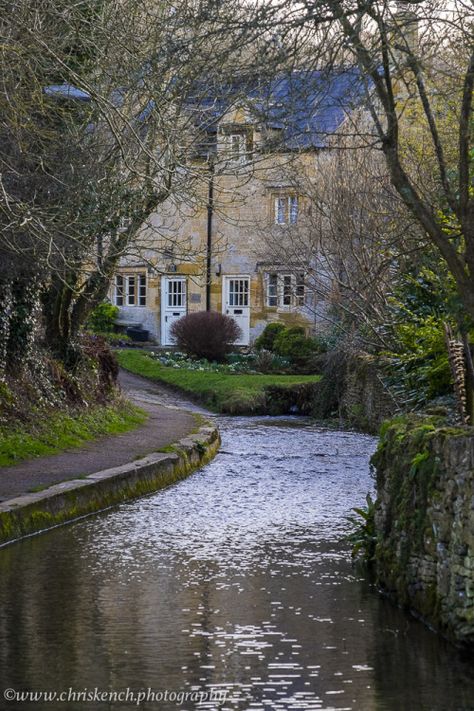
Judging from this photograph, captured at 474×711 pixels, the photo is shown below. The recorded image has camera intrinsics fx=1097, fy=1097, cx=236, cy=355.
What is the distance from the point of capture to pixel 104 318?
4153cm

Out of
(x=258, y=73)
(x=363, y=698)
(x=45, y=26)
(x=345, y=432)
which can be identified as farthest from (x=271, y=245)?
(x=363, y=698)

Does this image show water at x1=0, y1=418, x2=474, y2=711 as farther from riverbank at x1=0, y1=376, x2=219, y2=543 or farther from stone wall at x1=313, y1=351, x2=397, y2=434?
stone wall at x1=313, y1=351, x2=397, y2=434

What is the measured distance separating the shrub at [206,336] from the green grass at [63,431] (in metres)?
14.5

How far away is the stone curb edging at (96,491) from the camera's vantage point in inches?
434

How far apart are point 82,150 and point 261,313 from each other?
26.2 metres

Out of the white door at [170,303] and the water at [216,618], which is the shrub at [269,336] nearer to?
the white door at [170,303]

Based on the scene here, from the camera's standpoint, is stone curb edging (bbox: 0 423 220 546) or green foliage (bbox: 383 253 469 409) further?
green foliage (bbox: 383 253 469 409)

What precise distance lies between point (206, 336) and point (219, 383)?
284 inches

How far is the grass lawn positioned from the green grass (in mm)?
5663

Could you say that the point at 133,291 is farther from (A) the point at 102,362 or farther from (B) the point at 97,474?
(B) the point at 97,474

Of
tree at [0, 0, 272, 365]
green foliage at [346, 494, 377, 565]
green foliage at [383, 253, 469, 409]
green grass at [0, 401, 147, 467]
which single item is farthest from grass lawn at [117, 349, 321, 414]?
green foliage at [346, 494, 377, 565]

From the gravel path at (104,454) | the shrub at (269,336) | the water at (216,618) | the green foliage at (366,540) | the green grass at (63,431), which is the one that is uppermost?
the shrub at (269,336)

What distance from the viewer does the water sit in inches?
261

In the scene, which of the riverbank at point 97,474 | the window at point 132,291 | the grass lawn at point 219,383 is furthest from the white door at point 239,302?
the riverbank at point 97,474
